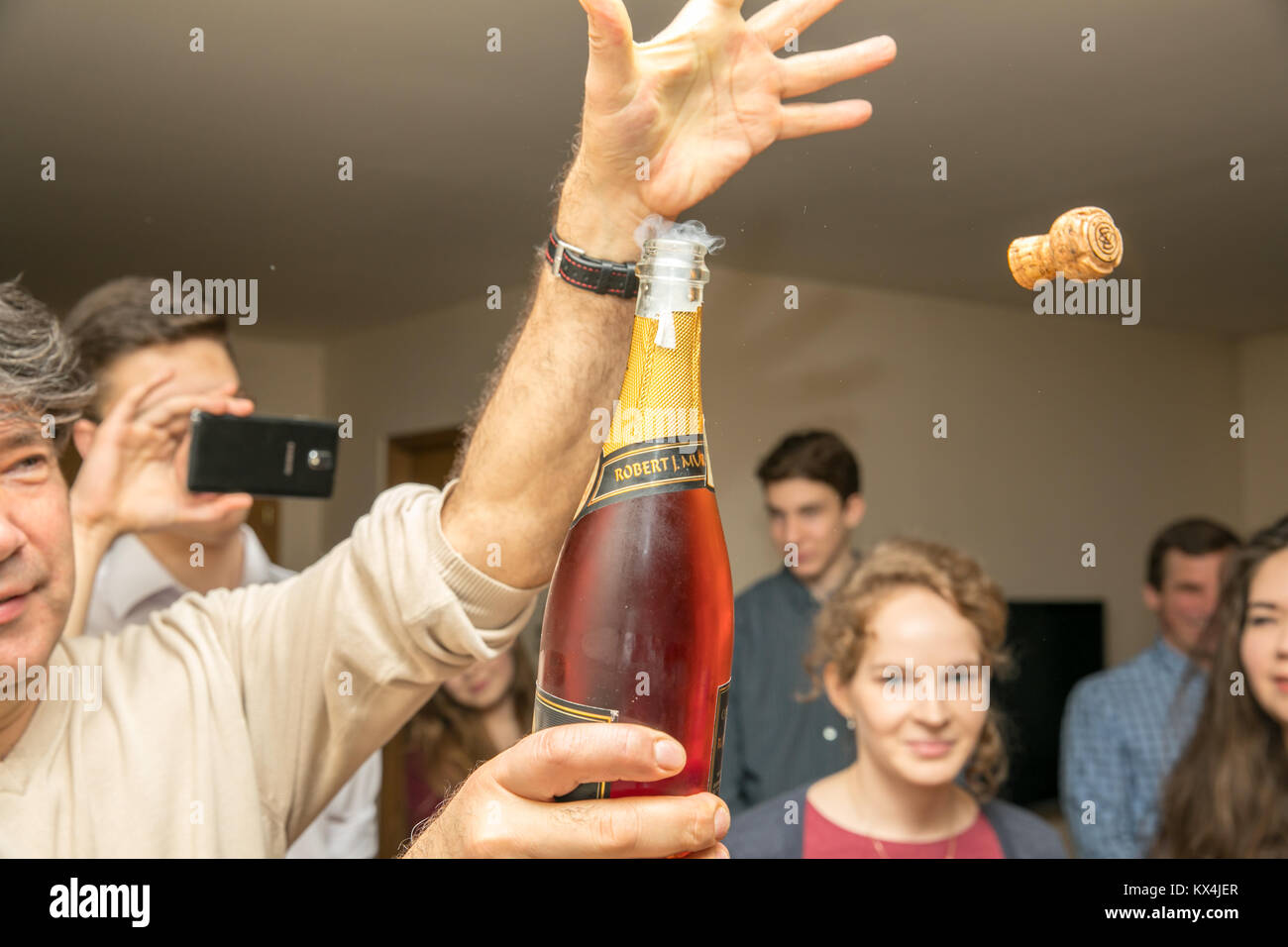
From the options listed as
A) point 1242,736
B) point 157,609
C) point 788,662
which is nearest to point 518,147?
point 157,609

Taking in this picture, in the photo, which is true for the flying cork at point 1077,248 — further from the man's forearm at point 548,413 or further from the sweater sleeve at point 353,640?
the sweater sleeve at point 353,640

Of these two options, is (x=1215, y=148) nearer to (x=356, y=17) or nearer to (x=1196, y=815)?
(x=1196, y=815)

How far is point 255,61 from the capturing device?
2.38ft

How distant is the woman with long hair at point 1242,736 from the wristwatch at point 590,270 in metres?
0.69

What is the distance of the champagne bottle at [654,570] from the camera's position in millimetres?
302

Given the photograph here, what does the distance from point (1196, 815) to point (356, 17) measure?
984mm

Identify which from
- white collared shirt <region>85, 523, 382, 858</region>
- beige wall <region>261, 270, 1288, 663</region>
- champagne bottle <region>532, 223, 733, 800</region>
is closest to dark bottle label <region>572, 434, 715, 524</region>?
champagne bottle <region>532, 223, 733, 800</region>

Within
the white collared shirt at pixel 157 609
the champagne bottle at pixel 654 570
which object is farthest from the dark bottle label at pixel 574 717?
the white collared shirt at pixel 157 609

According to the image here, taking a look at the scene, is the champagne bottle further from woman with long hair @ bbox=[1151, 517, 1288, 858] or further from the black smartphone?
woman with long hair @ bbox=[1151, 517, 1288, 858]

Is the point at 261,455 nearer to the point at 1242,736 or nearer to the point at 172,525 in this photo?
the point at 172,525

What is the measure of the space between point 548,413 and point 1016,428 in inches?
118

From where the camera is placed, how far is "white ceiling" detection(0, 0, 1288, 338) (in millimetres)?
364

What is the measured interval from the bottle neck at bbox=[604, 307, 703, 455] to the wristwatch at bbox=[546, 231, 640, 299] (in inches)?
3.4

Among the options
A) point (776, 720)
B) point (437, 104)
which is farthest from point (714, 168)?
point (776, 720)
